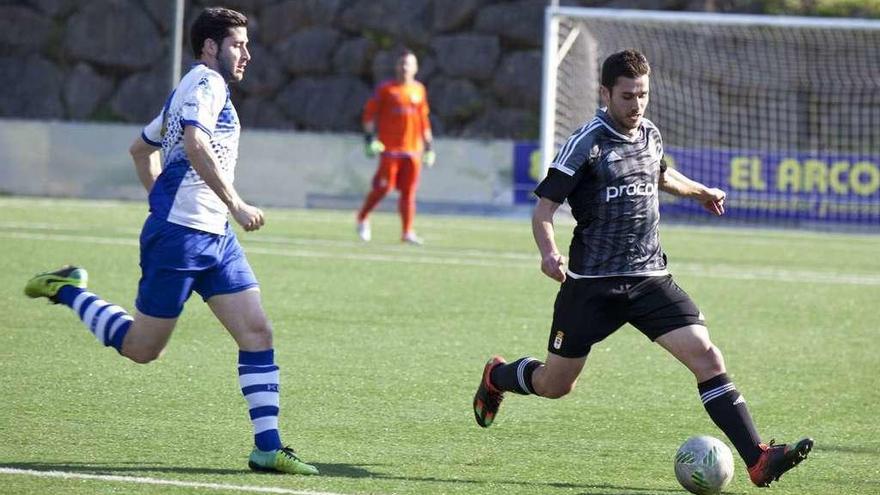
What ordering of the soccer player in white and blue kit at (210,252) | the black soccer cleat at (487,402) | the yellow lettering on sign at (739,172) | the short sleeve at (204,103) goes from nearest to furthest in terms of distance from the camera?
the short sleeve at (204,103) → the soccer player in white and blue kit at (210,252) → the black soccer cleat at (487,402) → the yellow lettering on sign at (739,172)

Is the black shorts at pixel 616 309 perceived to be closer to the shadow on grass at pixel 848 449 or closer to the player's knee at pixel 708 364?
the player's knee at pixel 708 364

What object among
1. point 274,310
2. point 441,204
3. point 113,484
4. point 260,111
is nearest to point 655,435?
point 113,484

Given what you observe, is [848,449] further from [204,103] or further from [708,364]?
[204,103]

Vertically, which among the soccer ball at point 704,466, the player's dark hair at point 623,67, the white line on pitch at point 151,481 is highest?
the player's dark hair at point 623,67

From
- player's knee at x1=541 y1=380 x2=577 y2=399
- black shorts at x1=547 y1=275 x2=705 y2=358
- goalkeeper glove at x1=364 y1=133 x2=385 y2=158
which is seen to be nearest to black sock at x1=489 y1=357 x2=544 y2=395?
player's knee at x1=541 y1=380 x2=577 y2=399

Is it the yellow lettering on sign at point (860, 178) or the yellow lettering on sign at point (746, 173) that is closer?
the yellow lettering on sign at point (860, 178)

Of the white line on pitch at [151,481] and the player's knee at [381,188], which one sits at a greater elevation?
the player's knee at [381,188]

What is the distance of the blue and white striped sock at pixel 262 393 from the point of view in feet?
19.1

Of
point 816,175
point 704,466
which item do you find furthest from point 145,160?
point 816,175

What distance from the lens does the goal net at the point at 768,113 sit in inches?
939

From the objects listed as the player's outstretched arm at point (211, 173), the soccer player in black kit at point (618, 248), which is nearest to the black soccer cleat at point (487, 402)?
the soccer player in black kit at point (618, 248)

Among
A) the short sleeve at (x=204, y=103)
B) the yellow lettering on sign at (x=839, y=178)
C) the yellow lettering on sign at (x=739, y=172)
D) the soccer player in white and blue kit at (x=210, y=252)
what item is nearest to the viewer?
the short sleeve at (x=204, y=103)

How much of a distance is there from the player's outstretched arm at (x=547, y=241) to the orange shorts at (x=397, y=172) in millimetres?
11712

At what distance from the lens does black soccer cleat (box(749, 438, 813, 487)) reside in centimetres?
562
